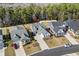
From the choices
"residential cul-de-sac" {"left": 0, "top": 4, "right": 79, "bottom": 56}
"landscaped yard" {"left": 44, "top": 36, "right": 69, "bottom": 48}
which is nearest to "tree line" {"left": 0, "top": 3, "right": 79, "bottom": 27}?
"residential cul-de-sac" {"left": 0, "top": 4, "right": 79, "bottom": 56}

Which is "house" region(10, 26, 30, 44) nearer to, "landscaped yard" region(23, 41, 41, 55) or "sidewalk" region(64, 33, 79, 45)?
"landscaped yard" region(23, 41, 41, 55)

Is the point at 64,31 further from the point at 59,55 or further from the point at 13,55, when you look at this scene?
the point at 13,55

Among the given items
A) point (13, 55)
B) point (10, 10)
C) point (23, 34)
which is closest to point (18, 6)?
point (10, 10)

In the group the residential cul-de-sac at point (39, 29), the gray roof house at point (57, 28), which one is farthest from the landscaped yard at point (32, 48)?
the gray roof house at point (57, 28)

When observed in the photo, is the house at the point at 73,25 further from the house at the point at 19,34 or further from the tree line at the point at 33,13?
the house at the point at 19,34

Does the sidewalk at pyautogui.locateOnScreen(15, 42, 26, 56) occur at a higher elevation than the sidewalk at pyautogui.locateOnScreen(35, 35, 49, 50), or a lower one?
lower

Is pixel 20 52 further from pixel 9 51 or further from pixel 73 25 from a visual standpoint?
pixel 73 25
